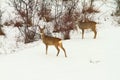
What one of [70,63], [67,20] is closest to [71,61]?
[70,63]

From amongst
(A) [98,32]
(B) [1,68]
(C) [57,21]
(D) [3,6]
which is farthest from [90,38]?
(D) [3,6]

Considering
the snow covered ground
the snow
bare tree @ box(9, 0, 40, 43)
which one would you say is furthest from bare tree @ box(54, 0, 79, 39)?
the snow covered ground

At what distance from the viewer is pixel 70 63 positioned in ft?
26.3

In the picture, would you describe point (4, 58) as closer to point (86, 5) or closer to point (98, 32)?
point (98, 32)

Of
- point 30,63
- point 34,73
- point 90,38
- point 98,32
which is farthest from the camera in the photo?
point 98,32

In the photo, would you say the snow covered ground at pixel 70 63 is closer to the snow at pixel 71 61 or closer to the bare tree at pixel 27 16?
the snow at pixel 71 61

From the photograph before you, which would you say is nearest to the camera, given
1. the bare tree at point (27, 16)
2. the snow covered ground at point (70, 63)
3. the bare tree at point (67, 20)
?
the snow covered ground at point (70, 63)

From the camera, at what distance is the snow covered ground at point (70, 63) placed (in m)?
7.20

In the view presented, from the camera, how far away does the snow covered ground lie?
7199 mm

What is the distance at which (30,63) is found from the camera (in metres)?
8.19

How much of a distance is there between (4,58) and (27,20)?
10.4ft

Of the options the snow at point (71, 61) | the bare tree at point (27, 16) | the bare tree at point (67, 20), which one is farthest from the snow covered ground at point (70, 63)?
the bare tree at point (27, 16)

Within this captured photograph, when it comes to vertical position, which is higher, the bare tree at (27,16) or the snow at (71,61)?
the bare tree at (27,16)

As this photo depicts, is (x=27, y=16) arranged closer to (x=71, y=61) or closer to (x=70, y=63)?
(x=71, y=61)
